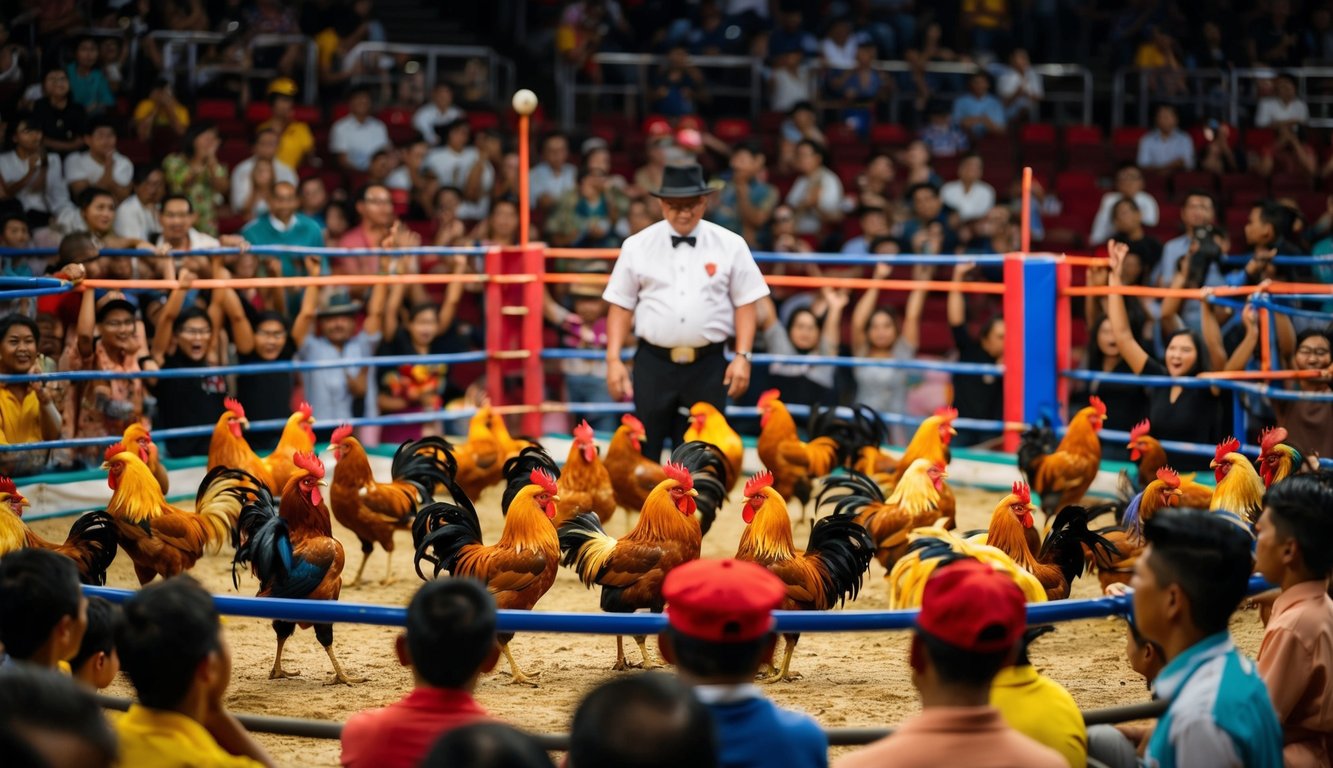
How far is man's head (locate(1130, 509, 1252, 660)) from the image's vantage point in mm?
3145

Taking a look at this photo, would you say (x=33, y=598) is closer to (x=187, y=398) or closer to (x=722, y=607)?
(x=722, y=607)

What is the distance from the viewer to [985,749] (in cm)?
273

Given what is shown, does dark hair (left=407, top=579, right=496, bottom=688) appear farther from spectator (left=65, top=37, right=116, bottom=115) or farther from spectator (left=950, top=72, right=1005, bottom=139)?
spectator (left=950, top=72, right=1005, bottom=139)

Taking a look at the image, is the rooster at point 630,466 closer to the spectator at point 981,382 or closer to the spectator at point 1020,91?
the spectator at point 981,382

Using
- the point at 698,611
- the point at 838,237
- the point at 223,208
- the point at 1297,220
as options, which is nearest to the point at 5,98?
the point at 223,208

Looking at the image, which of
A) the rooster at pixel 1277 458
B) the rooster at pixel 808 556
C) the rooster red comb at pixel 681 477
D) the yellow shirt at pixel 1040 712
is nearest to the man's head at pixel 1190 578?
the yellow shirt at pixel 1040 712

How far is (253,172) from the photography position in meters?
11.3

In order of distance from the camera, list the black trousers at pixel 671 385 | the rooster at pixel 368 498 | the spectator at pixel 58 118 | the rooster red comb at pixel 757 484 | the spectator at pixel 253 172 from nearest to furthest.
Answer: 1. the rooster red comb at pixel 757 484
2. the rooster at pixel 368 498
3. the black trousers at pixel 671 385
4. the spectator at pixel 58 118
5. the spectator at pixel 253 172

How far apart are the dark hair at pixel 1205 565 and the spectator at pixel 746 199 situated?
29.3 ft

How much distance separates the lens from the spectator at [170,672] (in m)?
2.85

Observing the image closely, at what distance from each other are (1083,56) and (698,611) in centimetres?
1475

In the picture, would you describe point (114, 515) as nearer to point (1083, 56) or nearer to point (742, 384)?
point (742, 384)

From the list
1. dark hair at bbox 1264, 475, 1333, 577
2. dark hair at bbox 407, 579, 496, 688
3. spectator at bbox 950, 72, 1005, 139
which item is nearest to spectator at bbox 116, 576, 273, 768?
dark hair at bbox 407, 579, 496, 688

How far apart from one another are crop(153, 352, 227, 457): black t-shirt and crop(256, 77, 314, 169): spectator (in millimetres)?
4072
